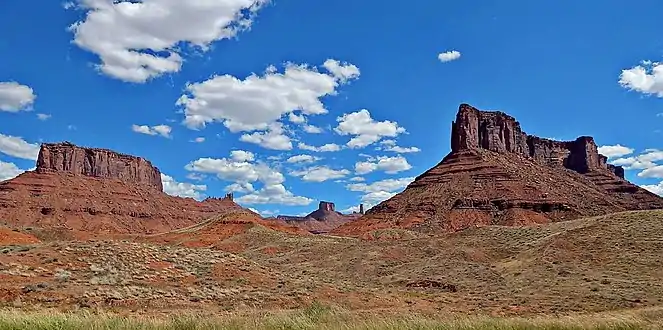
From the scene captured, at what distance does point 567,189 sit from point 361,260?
262 feet

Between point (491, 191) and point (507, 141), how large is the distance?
36.4 m

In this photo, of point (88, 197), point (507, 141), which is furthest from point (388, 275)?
point (88, 197)

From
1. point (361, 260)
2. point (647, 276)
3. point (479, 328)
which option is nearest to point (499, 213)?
point (361, 260)

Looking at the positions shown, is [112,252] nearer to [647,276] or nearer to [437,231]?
[647,276]

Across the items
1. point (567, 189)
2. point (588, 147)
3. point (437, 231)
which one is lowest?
point (437, 231)

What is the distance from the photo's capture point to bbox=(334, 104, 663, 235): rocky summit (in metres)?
98.8

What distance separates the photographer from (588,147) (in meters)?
170

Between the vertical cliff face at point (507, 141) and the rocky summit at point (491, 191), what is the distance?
24cm

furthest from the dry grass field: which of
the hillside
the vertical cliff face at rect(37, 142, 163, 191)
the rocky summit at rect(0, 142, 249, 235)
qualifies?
the vertical cliff face at rect(37, 142, 163, 191)

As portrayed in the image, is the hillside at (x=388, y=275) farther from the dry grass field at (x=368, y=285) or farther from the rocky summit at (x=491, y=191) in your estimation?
the rocky summit at (x=491, y=191)

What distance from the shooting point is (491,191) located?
105188 mm

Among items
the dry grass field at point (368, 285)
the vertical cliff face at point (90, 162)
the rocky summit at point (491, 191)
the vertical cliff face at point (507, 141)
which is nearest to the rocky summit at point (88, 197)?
the vertical cliff face at point (90, 162)

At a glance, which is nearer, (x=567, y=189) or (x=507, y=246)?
(x=507, y=246)

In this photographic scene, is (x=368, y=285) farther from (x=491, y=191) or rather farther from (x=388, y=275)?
(x=491, y=191)
